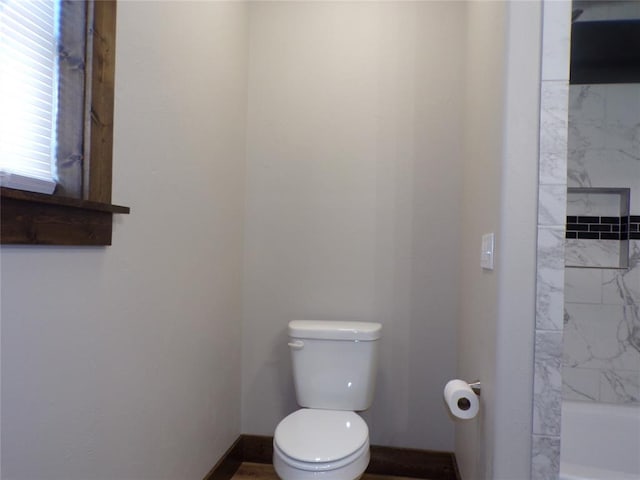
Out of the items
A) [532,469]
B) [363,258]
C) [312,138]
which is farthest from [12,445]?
[312,138]

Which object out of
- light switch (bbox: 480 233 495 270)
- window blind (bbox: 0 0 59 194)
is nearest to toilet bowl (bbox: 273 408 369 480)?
light switch (bbox: 480 233 495 270)

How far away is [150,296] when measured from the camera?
1.43 metres

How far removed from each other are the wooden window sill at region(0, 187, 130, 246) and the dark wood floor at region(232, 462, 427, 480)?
1.56 meters

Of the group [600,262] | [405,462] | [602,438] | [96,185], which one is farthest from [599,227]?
[96,185]

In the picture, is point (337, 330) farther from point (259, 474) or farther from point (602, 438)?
point (602, 438)

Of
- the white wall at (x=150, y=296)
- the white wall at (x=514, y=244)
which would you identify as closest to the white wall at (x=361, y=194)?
the white wall at (x=150, y=296)

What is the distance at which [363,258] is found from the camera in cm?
225

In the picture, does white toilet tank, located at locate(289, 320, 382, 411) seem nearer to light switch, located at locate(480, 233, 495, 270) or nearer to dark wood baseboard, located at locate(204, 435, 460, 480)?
dark wood baseboard, located at locate(204, 435, 460, 480)

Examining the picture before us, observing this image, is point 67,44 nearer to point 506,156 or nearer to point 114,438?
point 114,438

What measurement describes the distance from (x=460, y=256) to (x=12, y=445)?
1.89m

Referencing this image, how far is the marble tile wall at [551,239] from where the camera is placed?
1227mm

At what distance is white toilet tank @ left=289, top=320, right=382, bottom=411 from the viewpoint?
201 centimetres

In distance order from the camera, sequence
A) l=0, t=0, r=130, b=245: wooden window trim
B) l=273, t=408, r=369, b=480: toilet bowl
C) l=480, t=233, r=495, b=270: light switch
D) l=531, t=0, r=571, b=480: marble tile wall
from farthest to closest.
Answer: l=273, t=408, r=369, b=480: toilet bowl, l=480, t=233, r=495, b=270: light switch, l=531, t=0, r=571, b=480: marble tile wall, l=0, t=0, r=130, b=245: wooden window trim

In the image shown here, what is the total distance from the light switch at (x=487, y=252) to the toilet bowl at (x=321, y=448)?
824 mm
